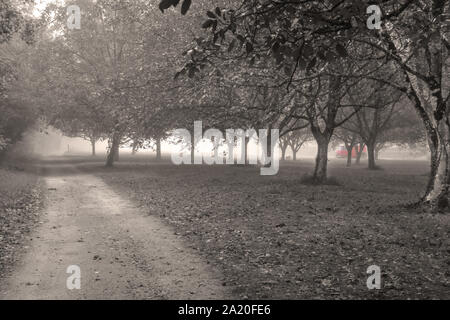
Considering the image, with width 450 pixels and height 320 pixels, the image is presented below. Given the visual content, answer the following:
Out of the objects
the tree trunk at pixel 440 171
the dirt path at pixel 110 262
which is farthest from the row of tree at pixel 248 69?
the dirt path at pixel 110 262

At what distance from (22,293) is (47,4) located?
32.9 meters

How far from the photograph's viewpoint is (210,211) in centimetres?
1338

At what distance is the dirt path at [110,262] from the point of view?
6293mm

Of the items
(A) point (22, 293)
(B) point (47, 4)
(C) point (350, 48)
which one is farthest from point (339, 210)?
(B) point (47, 4)

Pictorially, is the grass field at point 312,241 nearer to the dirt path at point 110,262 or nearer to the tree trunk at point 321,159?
the dirt path at point 110,262

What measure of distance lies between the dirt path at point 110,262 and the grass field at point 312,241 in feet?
1.71

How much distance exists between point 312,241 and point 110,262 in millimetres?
4581

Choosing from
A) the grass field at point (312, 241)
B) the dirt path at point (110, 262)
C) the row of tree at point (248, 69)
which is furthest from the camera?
the grass field at point (312, 241)

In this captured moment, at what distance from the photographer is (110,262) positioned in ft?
25.9

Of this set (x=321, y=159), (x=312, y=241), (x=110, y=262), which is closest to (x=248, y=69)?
(x=312, y=241)

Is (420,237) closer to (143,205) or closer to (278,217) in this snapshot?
(278,217)

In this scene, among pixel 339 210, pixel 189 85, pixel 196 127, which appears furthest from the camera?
pixel 196 127
